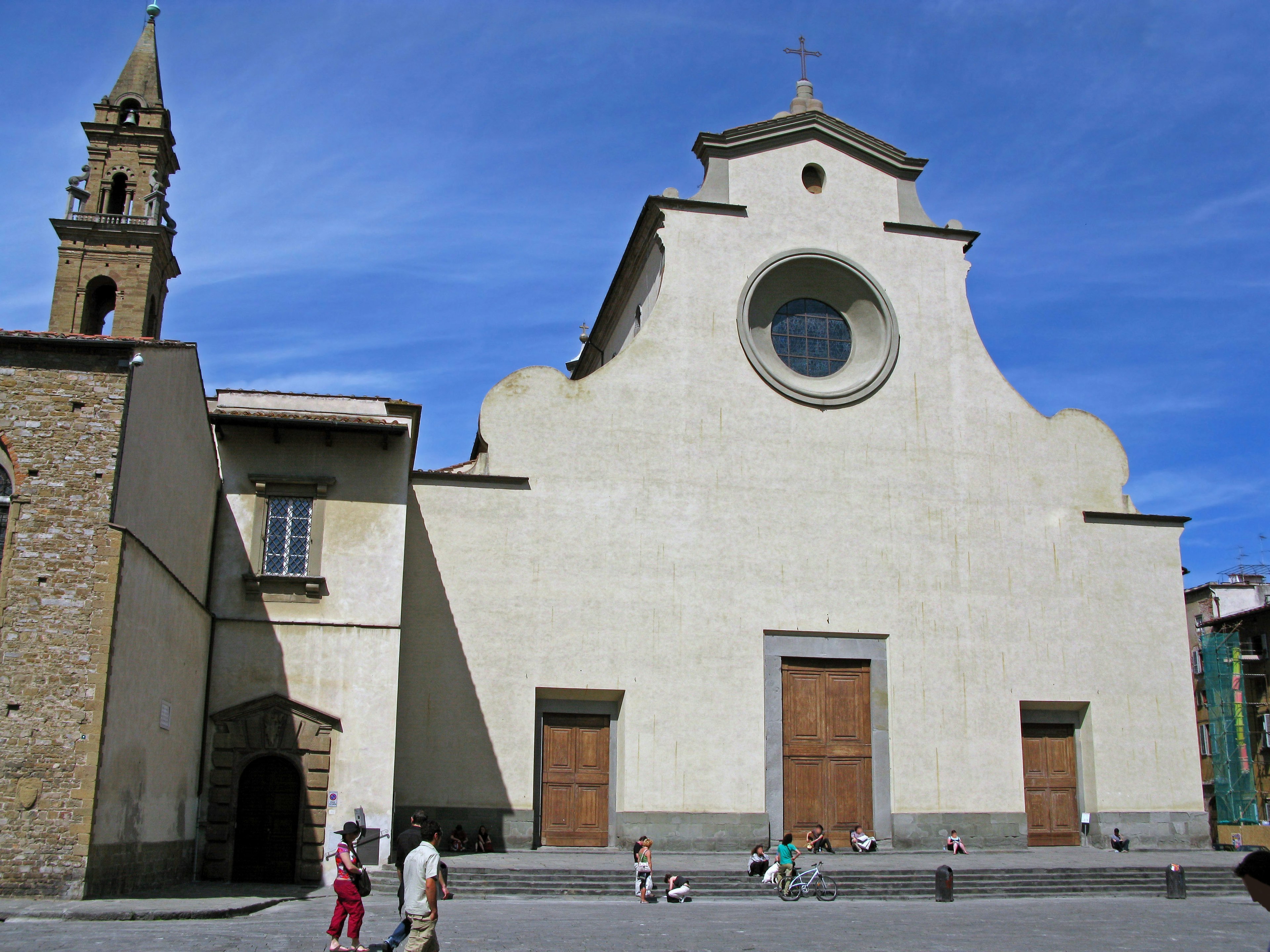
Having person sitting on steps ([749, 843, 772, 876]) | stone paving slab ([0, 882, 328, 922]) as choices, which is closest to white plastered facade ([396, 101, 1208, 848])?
person sitting on steps ([749, 843, 772, 876])

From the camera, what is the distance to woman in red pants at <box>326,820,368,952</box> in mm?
9742

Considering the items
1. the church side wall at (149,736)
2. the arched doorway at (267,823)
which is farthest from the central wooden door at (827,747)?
the church side wall at (149,736)

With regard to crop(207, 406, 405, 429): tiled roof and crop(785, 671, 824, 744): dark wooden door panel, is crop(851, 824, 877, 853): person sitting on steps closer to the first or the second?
crop(785, 671, 824, 744): dark wooden door panel

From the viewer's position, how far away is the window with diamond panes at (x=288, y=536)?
61.0ft

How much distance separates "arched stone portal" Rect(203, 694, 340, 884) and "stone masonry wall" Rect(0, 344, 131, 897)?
5041 millimetres

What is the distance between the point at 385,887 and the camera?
16.1 m

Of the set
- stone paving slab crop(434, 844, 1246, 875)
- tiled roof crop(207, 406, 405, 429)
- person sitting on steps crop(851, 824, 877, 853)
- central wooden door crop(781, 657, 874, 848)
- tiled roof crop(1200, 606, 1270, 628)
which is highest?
tiled roof crop(207, 406, 405, 429)

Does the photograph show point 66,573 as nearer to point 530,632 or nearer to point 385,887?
point 385,887

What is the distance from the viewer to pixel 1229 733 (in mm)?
31516

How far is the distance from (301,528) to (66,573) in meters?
5.89

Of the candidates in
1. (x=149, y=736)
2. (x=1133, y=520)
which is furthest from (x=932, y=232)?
(x=149, y=736)

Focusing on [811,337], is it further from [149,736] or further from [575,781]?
[149,736]

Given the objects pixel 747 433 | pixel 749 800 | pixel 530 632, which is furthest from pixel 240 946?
pixel 747 433

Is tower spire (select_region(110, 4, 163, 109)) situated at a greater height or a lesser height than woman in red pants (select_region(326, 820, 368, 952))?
greater
